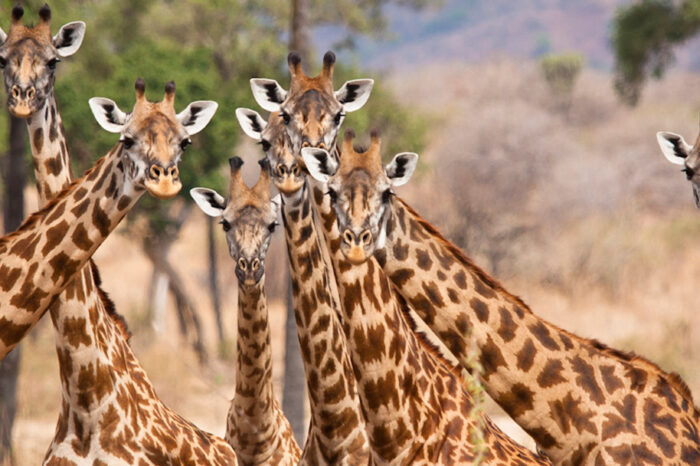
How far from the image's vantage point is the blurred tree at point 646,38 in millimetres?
16938

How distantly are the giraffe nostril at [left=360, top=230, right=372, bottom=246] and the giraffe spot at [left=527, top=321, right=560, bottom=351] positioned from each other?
97 cm

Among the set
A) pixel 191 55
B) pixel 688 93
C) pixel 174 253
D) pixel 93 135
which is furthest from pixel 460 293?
pixel 688 93

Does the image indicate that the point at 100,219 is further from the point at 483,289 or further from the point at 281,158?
the point at 483,289

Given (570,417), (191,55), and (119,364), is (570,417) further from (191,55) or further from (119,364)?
(191,55)

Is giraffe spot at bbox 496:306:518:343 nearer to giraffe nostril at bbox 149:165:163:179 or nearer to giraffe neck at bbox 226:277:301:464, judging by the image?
giraffe nostril at bbox 149:165:163:179

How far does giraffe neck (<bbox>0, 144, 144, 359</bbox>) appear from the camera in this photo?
510 cm

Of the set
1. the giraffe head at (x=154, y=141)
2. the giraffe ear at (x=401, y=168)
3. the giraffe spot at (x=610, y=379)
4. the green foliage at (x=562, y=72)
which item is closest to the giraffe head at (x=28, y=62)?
the giraffe head at (x=154, y=141)

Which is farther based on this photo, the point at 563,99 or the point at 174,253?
the point at 563,99

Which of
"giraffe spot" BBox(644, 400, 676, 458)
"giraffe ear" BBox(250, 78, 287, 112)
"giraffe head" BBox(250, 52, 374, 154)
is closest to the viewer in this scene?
"giraffe spot" BBox(644, 400, 676, 458)

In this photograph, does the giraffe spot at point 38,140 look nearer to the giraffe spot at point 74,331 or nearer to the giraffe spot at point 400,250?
the giraffe spot at point 74,331

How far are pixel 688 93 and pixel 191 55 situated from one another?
41.8 meters

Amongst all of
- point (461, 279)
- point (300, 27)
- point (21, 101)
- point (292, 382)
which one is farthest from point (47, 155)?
point (292, 382)

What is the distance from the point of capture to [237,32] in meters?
21.9

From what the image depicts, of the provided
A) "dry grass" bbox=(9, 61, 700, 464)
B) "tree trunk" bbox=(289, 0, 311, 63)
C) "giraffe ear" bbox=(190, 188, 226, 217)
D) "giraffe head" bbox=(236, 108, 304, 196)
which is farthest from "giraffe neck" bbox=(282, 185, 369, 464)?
"dry grass" bbox=(9, 61, 700, 464)
